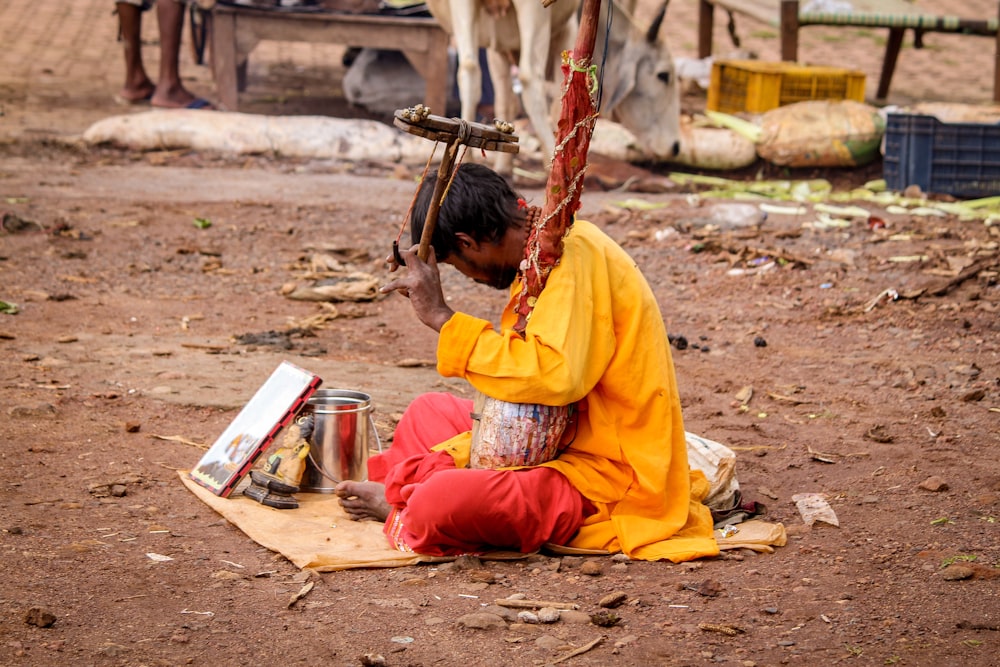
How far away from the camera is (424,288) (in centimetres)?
285

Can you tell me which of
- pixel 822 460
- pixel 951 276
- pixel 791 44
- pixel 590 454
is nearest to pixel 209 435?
pixel 590 454

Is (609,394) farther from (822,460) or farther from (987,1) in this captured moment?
(987,1)

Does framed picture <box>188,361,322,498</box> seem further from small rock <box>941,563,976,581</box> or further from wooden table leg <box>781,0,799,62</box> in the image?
wooden table leg <box>781,0,799,62</box>

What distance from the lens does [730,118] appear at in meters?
10.3

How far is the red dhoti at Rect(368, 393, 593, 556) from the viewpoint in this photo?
287cm

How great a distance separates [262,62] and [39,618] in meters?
13.4

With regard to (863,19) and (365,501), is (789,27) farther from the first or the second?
(365,501)

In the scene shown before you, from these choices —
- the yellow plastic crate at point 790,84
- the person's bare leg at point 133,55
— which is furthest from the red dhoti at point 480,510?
the person's bare leg at point 133,55

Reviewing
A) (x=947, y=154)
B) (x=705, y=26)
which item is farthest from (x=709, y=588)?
(x=705, y=26)

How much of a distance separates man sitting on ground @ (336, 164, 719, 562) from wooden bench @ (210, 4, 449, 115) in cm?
751

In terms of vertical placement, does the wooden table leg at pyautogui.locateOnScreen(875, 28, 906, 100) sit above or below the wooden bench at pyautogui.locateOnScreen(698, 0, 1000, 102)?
below

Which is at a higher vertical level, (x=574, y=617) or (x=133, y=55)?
(x=133, y=55)

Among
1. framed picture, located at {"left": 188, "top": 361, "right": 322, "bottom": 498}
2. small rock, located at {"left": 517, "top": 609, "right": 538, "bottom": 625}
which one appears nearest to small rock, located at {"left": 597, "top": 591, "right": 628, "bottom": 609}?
small rock, located at {"left": 517, "top": 609, "right": 538, "bottom": 625}

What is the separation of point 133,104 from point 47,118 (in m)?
1.04
